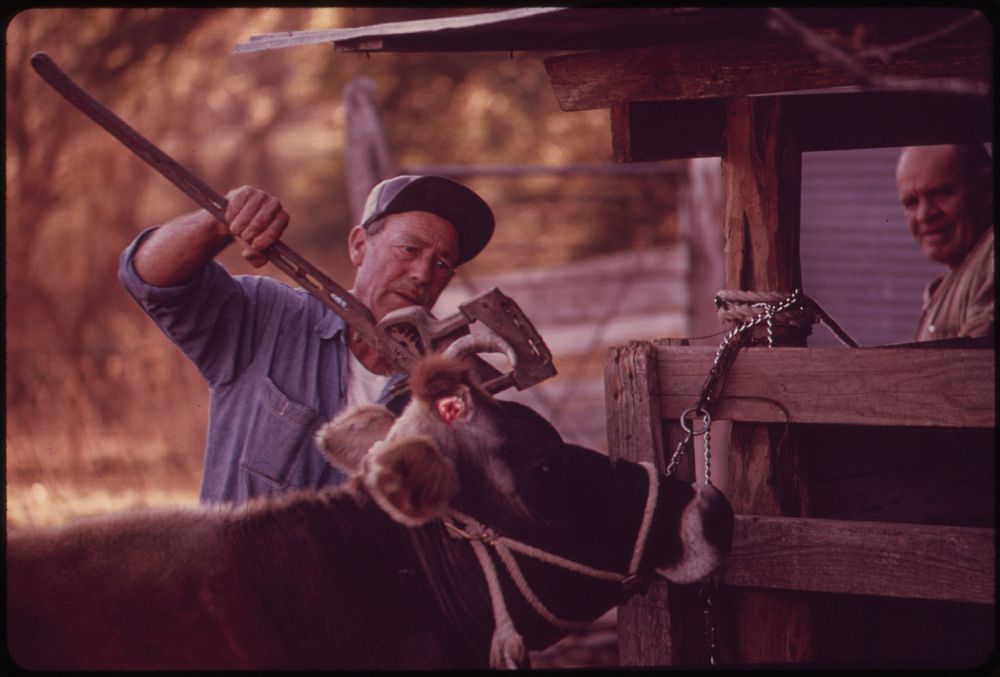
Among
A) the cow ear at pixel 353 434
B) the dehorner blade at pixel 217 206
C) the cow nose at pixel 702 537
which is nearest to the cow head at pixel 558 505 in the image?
the cow nose at pixel 702 537

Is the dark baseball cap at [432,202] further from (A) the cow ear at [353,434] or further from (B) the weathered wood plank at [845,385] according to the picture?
(B) the weathered wood plank at [845,385]

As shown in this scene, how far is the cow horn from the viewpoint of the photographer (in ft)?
10.8

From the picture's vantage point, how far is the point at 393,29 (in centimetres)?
361

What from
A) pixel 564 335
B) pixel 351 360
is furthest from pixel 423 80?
pixel 351 360

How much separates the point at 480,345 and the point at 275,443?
108 cm

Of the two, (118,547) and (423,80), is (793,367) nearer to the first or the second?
(118,547)

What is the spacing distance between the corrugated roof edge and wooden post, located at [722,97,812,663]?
2.65ft

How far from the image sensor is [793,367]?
3.28 meters

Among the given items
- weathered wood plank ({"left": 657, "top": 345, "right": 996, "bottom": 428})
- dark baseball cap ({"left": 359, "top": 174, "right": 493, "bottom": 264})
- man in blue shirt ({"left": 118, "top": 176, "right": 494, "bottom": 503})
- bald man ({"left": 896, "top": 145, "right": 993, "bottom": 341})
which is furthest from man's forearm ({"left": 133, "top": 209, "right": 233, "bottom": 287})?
bald man ({"left": 896, "top": 145, "right": 993, "bottom": 341})

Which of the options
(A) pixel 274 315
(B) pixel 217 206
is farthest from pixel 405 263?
(B) pixel 217 206

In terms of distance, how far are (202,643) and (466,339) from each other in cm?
112

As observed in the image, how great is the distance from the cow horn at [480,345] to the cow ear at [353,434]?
0.34 m

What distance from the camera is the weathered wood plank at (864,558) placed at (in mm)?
3062

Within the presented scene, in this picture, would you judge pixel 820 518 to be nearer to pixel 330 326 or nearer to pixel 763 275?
pixel 763 275
